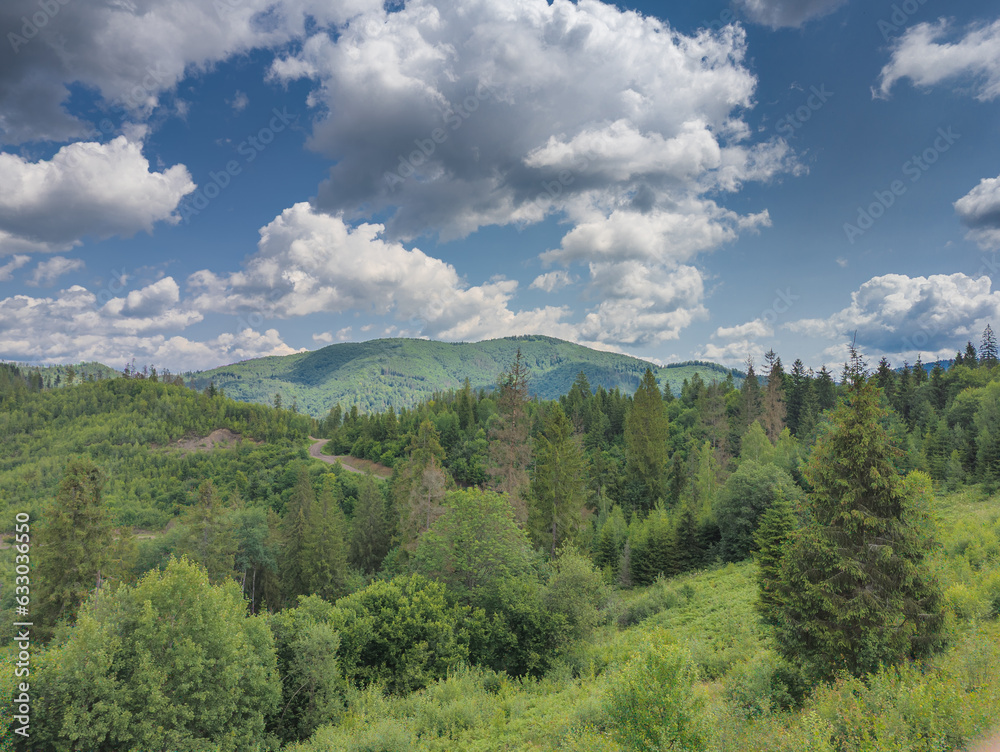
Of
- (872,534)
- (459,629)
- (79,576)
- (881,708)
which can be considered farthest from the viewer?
(79,576)

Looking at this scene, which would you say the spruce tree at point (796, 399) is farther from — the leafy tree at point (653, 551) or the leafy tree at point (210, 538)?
the leafy tree at point (210, 538)

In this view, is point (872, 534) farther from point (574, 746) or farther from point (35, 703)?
point (35, 703)

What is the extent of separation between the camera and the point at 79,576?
105 ft

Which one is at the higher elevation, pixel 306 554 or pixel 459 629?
pixel 459 629

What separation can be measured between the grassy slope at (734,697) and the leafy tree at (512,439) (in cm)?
1240

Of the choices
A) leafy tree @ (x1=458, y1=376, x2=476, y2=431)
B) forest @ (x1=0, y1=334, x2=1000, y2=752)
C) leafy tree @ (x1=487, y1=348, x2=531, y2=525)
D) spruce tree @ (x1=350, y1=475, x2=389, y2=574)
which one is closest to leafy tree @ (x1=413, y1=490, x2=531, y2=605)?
forest @ (x1=0, y1=334, x2=1000, y2=752)

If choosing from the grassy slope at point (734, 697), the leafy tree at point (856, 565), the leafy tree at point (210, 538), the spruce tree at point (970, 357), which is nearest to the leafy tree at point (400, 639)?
the grassy slope at point (734, 697)

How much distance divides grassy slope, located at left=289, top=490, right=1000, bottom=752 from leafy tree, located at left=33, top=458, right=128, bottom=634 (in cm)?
2569

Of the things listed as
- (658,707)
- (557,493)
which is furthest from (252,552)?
(658,707)

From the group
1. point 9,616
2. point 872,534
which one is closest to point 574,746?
point 872,534

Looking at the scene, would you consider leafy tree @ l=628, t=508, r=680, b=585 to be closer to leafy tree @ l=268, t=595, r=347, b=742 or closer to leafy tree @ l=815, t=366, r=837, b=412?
leafy tree @ l=268, t=595, r=347, b=742

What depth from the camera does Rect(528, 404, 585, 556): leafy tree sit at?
125ft

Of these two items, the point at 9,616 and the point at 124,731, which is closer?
the point at 124,731

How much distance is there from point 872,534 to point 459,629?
19602 millimetres
